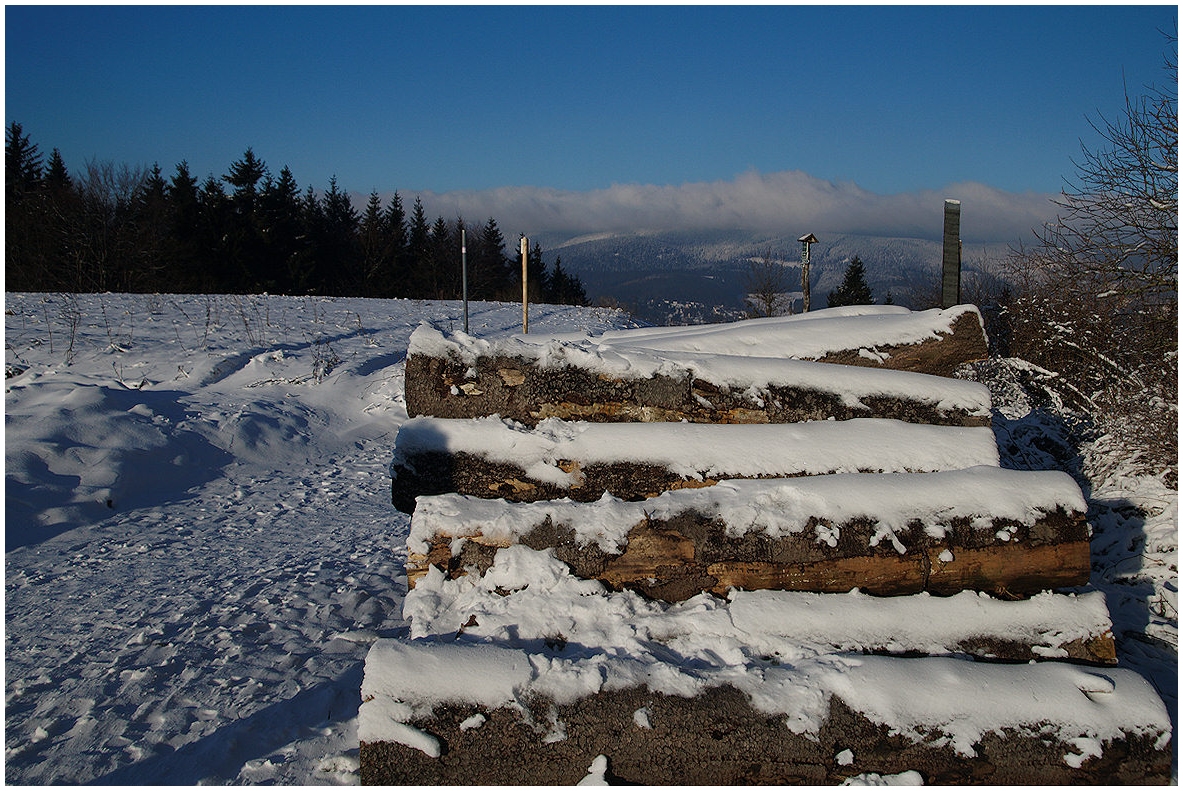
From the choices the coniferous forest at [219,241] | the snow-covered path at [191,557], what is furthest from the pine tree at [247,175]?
the snow-covered path at [191,557]

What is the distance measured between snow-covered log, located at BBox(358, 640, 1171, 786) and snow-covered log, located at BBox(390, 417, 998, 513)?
112 cm

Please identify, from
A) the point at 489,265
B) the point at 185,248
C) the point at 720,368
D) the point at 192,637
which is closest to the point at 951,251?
the point at 720,368

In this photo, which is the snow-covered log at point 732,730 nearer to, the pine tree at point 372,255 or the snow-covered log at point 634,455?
the snow-covered log at point 634,455

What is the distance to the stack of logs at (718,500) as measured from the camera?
2.33 meters

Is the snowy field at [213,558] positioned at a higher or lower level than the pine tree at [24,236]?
lower

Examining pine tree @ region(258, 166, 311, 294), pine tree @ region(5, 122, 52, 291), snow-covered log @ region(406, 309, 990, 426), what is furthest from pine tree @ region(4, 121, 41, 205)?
snow-covered log @ region(406, 309, 990, 426)

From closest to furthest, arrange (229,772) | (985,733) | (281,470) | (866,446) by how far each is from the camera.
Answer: (985,733), (229,772), (866,446), (281,470)

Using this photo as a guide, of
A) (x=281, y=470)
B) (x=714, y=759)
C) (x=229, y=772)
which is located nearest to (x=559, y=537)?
(x=714, y=759)

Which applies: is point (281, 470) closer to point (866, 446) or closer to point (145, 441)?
point (145, 441)

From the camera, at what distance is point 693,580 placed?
2.95m

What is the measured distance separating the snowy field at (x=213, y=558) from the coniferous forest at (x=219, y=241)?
15391mm

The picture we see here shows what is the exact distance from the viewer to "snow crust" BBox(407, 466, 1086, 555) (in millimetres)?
2926

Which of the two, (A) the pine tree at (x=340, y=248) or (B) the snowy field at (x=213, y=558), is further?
(A) the pine tree at (x=340, y=248)

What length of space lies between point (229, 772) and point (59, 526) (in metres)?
3.46
